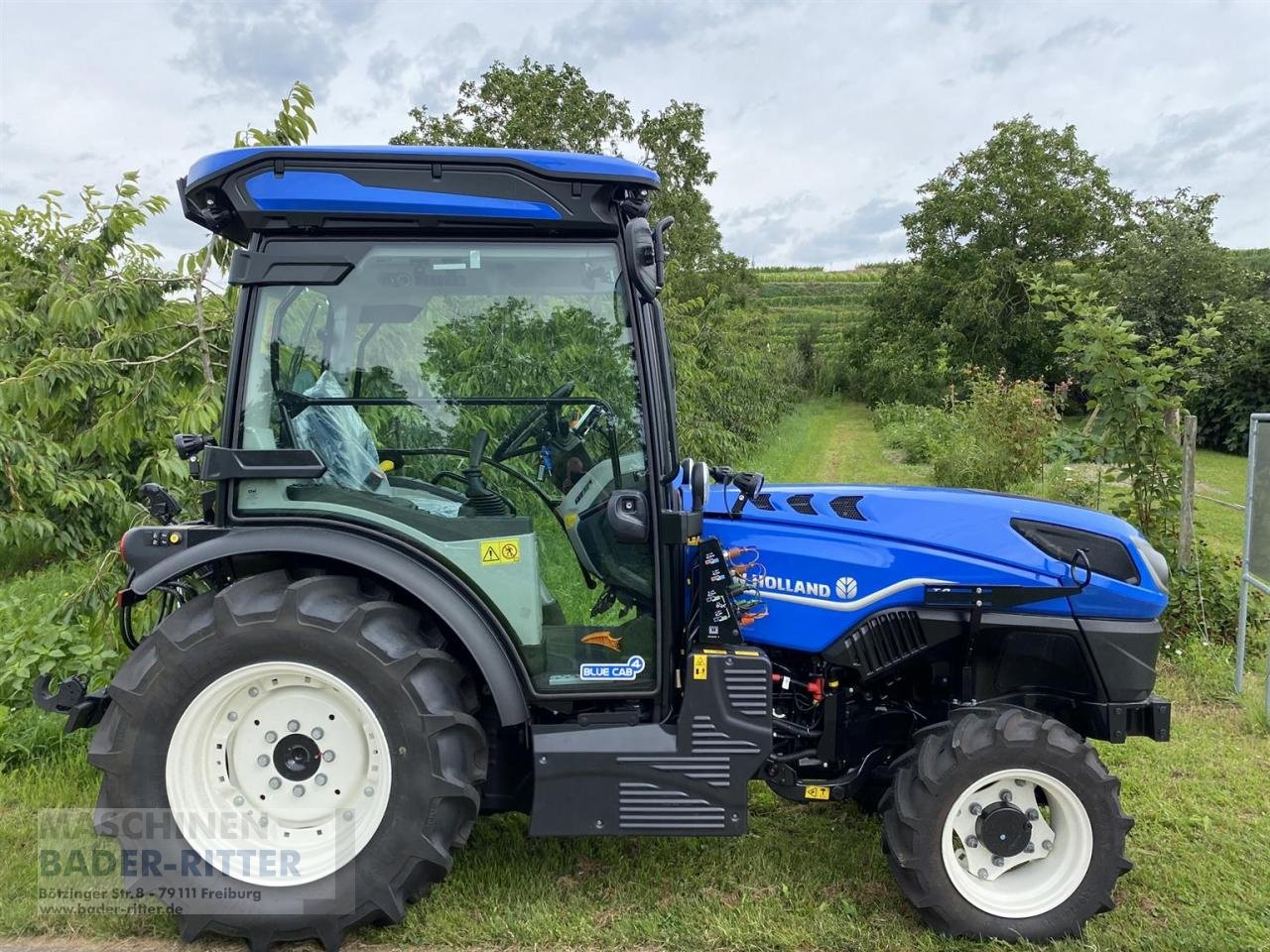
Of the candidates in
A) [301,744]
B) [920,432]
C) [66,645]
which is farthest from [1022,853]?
[920,432]

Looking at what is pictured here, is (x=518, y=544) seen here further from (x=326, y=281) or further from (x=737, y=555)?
(x=326, y=281)

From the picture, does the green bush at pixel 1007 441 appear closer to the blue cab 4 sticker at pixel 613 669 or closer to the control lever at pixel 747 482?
the control lever at pixel 747 482

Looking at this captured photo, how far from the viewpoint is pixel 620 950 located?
9.13 feet

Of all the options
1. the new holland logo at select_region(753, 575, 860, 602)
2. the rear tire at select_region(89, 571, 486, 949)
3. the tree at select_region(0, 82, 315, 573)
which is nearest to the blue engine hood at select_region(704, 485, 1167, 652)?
the new holland logo at select_region(753, 575, 860, 602)

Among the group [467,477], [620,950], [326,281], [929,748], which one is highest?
[326,281]

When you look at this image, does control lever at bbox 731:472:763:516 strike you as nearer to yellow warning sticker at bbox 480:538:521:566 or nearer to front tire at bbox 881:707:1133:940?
yellow warning sticker at bbox 480:538:521:566

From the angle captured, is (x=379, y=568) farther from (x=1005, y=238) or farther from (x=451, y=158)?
(x=1005, y=238)

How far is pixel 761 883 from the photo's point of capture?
3.13 metres

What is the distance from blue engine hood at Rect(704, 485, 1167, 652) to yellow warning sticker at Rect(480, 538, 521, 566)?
2.30 feet

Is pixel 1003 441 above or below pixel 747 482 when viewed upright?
below

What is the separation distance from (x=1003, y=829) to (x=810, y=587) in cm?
96

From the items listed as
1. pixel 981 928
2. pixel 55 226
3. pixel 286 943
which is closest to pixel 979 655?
pixel 981 928

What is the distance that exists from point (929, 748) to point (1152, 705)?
2.82 feet

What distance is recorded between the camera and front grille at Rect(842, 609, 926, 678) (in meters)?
3.01
